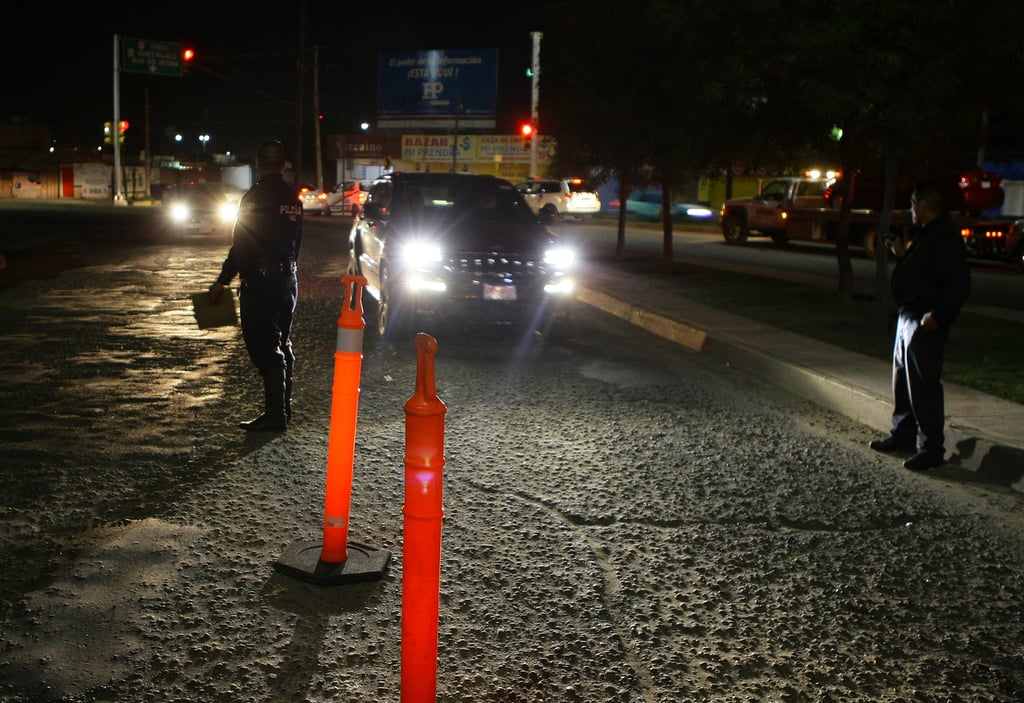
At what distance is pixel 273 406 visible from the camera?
766 cm

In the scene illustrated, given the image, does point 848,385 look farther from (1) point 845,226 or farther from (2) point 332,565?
(1) point 845,226

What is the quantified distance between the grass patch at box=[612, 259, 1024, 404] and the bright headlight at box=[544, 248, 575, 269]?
102 inches

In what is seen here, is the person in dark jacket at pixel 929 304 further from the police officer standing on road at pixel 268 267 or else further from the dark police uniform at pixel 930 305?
the police officer standing on road at pixel 268 267

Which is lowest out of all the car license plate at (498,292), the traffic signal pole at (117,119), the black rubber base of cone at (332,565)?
the black rubber base of cone at (332,565)

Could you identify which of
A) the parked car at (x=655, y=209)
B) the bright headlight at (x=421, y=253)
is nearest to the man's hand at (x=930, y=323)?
the bright headlight at (x=421, y=253)

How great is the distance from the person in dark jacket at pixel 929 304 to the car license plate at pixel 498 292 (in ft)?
18.3

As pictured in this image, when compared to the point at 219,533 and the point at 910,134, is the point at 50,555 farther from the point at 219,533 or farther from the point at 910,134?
the point at 910,134

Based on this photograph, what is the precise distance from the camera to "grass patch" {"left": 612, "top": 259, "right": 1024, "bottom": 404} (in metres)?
10.0

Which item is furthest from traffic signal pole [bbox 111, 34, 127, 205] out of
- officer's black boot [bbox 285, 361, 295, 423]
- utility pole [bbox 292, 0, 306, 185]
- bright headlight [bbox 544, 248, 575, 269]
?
officer's black boot [bbox 285, 361, 295, 423]

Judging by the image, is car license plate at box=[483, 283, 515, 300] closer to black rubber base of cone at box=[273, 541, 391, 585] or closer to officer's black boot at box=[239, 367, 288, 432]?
officer's black boot at box=[239, 367, 288, 432]

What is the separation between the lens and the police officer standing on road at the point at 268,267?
292 inches

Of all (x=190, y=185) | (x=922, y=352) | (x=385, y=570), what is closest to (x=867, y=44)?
(x=922, y=352)

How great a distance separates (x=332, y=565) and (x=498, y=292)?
7582 mm

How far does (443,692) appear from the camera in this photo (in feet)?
12.7
